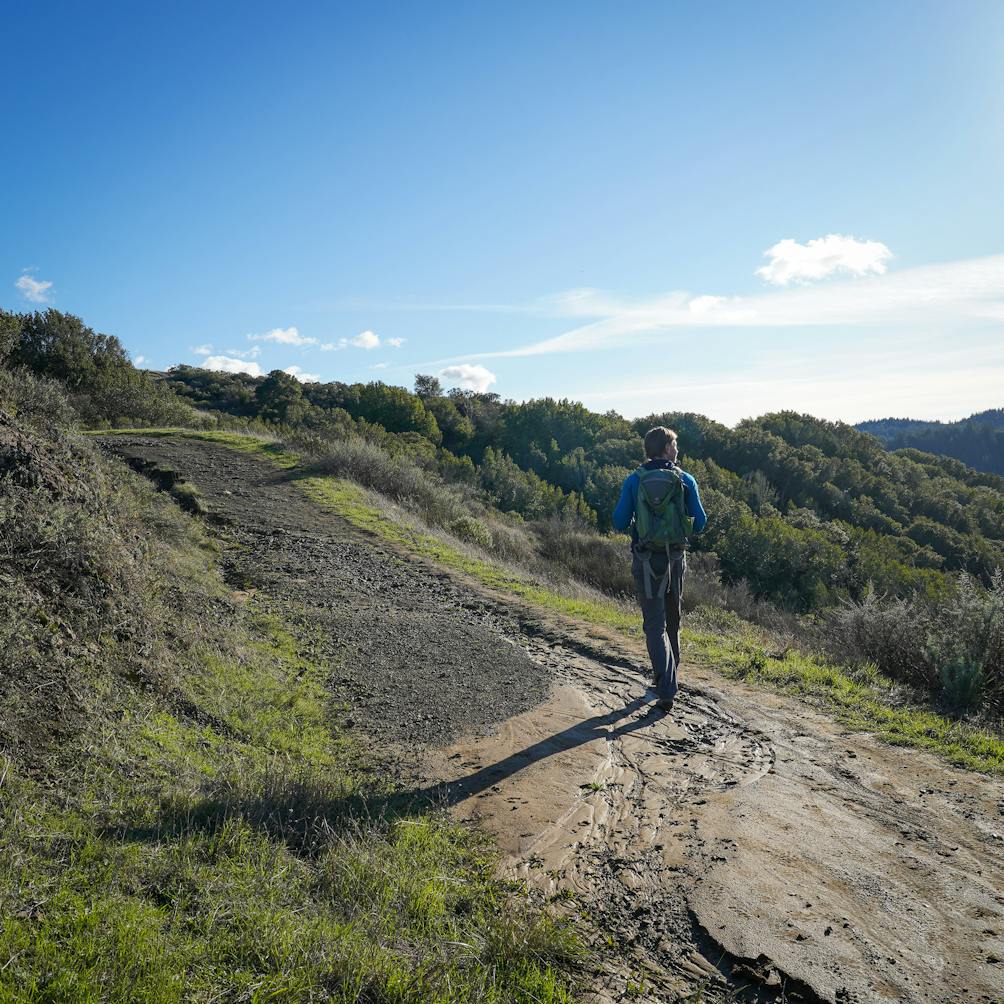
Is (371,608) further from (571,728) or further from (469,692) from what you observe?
(571,728)

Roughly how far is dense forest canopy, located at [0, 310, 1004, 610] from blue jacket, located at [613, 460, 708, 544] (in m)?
16.6

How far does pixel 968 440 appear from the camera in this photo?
89438mm

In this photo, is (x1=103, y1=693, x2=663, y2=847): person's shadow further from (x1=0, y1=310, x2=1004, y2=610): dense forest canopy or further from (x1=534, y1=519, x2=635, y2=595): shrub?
(x1=0, y1=310, x2=1004, y2=610): dense forest canopy

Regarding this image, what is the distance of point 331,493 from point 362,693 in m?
9.74

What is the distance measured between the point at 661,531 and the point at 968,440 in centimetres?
10697

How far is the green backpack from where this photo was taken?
4.74m

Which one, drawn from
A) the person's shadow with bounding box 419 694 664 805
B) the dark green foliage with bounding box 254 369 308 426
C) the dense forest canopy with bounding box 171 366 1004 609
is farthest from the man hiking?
the dark green foliage with bounding box 254 369 308 426

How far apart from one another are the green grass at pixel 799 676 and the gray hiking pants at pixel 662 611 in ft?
4.33

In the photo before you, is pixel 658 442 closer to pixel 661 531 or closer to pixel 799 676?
pixel 661 531

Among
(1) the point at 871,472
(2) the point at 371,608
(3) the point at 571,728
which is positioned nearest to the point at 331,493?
(2) the point at 371,608

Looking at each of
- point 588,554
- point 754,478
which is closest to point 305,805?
point 588,554

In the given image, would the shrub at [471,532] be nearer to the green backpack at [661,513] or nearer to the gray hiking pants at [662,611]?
the gray hiking pants at [662,611]

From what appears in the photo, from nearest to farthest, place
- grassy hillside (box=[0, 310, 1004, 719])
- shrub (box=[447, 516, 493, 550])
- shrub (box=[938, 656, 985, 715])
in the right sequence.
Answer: shrub (box=[938, 656, 985, 715]) < grassy hillside (box=[0, 310, 1004, 719]) < shrub (box=[447, 516, 493, 550])

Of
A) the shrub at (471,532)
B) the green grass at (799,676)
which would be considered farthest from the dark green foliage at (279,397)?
the green grass at (799,676)
